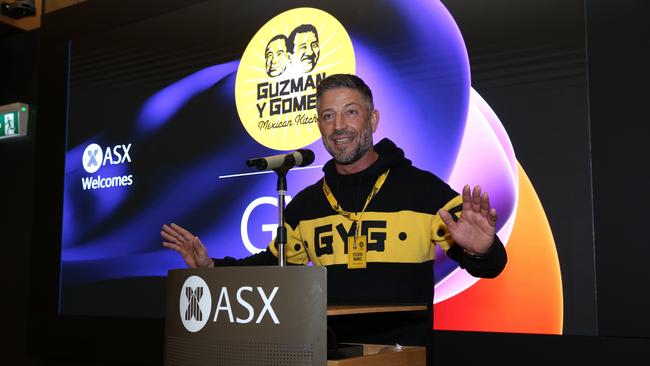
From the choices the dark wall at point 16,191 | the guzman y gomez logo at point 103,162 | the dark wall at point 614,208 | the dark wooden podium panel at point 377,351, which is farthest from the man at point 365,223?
the dark wall at point 16,191

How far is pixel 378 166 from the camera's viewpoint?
283 cm

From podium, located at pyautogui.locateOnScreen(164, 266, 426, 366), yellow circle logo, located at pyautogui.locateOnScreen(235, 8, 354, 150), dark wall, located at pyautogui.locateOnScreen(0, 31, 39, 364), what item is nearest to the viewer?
podium, located at pyautogui.locateOnScreen(164, 266, 426, 366)

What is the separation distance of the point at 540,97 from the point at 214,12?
2440 mm

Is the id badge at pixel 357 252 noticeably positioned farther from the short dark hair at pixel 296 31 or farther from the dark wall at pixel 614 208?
the short dark hair at pixel 296 31

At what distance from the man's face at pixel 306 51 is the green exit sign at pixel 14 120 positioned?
2.95 meters

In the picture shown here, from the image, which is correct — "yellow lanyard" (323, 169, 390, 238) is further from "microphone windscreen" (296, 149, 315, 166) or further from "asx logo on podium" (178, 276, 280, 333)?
"asx logo on podium" (178, 276, 280, 333)

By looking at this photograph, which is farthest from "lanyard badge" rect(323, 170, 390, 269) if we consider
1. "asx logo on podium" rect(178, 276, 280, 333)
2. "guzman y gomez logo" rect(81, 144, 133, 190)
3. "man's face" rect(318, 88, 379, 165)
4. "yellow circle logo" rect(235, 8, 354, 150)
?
"guzman y gomez logo" rect(81, 144, 133, 190)

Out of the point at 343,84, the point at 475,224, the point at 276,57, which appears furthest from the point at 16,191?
the point at 475,224

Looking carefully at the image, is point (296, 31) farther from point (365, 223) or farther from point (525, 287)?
point (525, 287)

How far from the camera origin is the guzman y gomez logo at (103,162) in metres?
4.91

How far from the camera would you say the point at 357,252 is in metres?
2.67

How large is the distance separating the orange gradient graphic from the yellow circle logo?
1319 mm

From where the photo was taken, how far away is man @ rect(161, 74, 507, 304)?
2.65 metres

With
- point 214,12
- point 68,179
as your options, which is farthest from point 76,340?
Result: point 214,12
